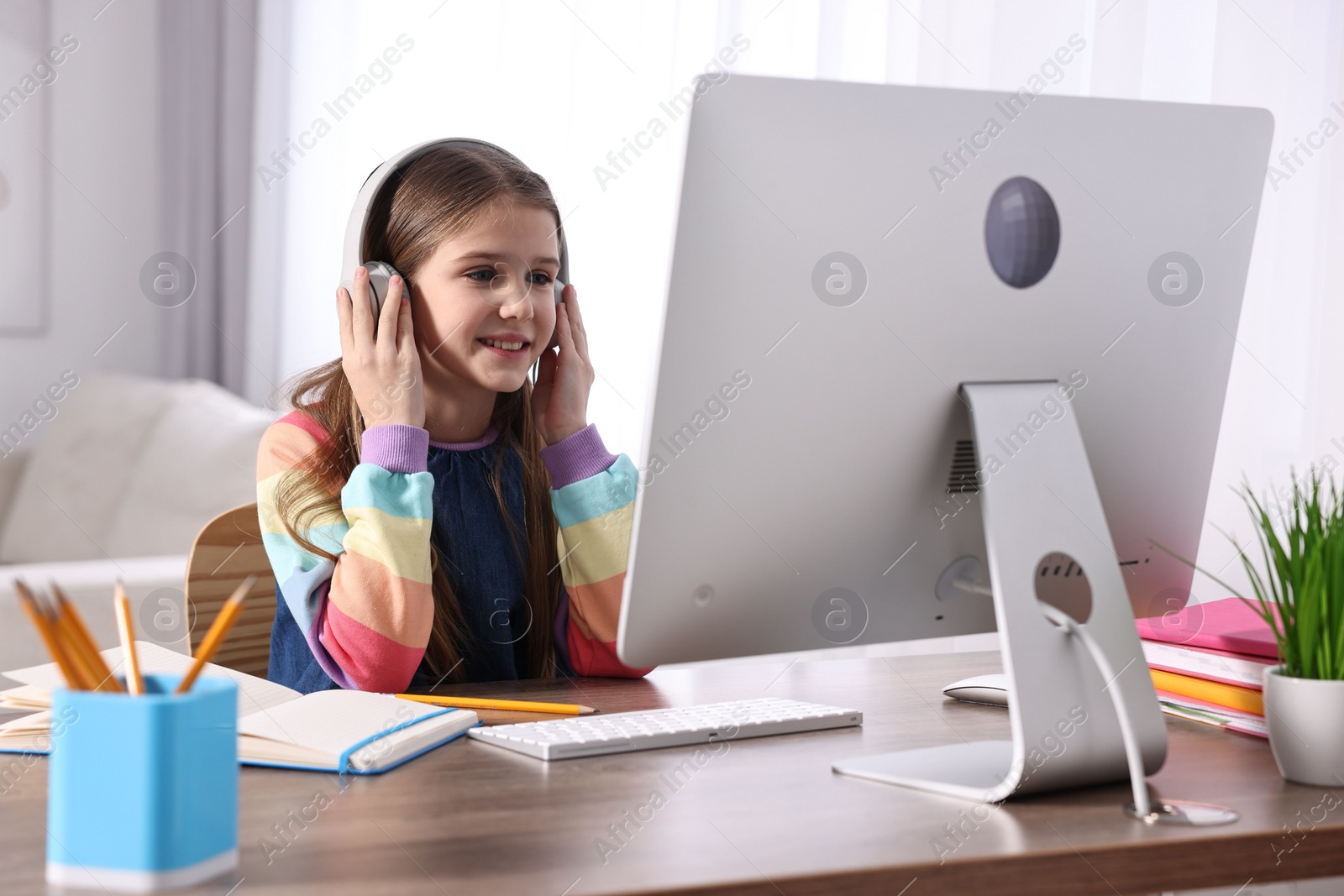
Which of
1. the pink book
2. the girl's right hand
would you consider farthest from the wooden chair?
the pink book

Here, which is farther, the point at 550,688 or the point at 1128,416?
the point at 550,688

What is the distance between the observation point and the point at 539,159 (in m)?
2.48

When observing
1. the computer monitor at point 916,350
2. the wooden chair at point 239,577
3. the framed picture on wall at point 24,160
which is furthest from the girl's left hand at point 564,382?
the framed picture on wall at point 24,160

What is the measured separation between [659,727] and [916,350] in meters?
0.33

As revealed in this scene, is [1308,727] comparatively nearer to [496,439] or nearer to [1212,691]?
[1212,691]

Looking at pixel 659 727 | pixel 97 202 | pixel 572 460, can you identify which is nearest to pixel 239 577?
pixel 572 460

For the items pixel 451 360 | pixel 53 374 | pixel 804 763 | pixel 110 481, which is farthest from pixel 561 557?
pixel 53 374

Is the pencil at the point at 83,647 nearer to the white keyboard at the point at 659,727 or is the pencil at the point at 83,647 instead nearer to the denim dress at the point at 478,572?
the white keyboard at the point at 659,727

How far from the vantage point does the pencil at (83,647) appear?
56cm

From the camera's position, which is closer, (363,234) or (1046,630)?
(1046,630)

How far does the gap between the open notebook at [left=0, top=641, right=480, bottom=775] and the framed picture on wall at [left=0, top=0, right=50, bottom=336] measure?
2.81 meters

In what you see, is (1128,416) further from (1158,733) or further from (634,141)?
(634,141)

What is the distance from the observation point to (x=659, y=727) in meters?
0.86

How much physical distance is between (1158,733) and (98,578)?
83.6 inches
